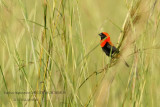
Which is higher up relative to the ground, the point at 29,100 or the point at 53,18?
the point at 53,18

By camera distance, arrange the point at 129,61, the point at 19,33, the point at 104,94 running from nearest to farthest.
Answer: the point at 104,94
the point at 129,61
the point at 19,33

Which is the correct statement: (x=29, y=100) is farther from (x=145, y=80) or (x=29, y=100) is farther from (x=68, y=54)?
(x=145, y=80)

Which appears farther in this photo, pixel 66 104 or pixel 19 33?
pixel 19 33

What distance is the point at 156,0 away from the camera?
1.02 m

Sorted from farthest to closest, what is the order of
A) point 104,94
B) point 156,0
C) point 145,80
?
point 145,80, point 156,0, point 104,94

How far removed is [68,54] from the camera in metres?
1.06

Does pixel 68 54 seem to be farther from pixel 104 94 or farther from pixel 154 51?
pixel 154 51

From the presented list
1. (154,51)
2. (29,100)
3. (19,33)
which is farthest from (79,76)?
(19,33)

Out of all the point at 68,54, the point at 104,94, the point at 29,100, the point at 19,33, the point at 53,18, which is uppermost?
the point at 19,33

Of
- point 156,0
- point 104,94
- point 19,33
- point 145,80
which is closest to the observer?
point 104,94

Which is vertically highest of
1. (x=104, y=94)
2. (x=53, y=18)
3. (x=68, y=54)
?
Answer: (x=53, y=18)

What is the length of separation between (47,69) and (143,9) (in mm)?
442

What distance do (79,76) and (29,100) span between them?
0.85ft

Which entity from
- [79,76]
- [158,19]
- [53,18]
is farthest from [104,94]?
[158,19]
